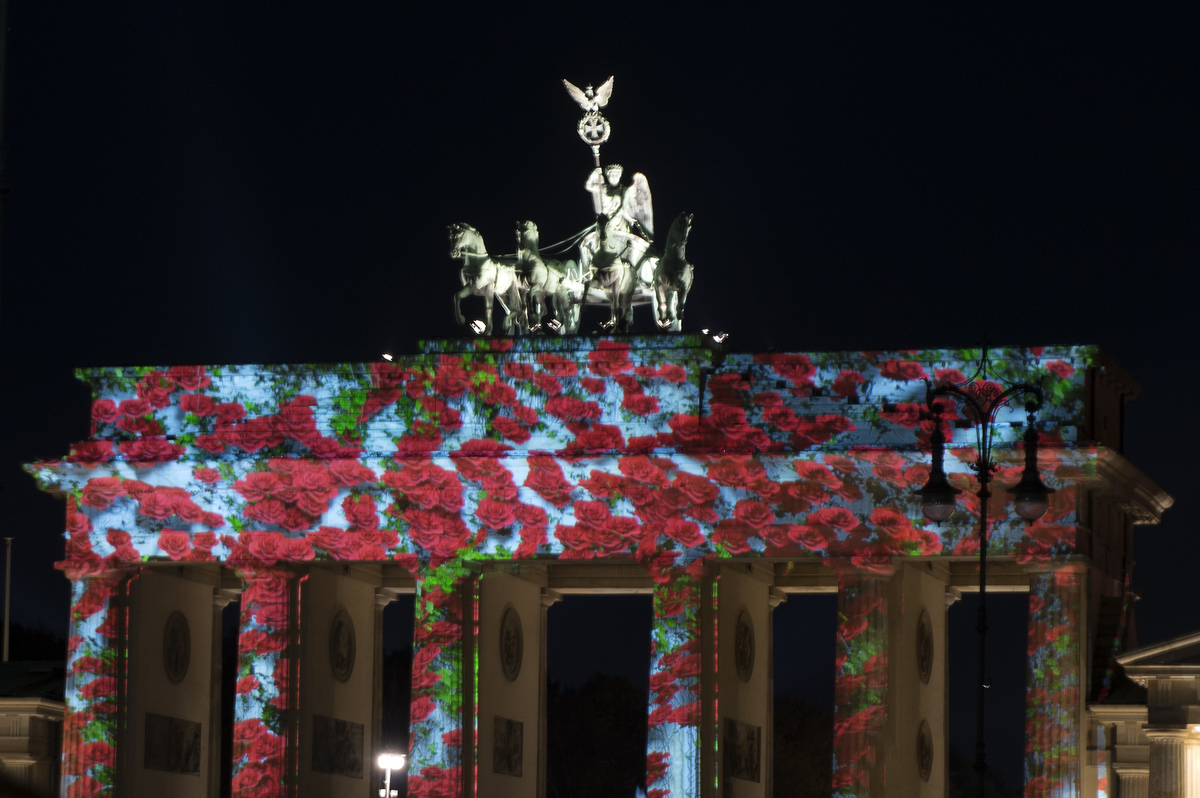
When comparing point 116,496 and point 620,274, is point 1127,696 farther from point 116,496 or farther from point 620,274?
point 116,496

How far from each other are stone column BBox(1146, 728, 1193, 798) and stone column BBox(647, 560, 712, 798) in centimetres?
1110

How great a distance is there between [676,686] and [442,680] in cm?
598

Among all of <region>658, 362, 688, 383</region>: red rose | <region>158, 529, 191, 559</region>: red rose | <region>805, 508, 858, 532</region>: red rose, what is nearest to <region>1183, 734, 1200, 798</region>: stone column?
<region>805, 508, 858, 532</region>: red rose

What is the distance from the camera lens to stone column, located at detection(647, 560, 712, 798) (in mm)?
60688

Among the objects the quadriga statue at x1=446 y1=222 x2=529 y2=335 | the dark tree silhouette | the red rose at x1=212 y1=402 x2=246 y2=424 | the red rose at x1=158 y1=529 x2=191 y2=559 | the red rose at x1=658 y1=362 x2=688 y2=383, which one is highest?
the quadriga statue at x1=446 y1=222 x2=529 y2=335

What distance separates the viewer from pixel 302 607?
63719 millimetres

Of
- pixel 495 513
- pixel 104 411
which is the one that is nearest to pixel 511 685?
pixel 495 513

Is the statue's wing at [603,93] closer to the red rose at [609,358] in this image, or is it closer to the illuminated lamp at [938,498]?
the red rose at [609,358]

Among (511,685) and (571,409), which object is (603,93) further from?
(511,685)

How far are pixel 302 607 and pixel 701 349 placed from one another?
1226 cm

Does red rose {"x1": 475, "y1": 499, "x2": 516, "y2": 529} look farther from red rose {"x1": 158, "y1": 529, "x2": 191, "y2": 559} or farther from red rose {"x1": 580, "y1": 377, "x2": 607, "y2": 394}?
red rose {"x1": 158, "y1": 529, "x2": 191, "y2": 559}

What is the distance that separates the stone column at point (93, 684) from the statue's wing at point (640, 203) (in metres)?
15.9

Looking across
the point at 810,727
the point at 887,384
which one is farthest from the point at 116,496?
the point at 810,727

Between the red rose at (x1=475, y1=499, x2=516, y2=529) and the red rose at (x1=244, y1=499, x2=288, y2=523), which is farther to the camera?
the red rose at (x1=244, y1=499, x2=288, y2=523)
